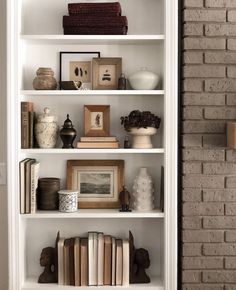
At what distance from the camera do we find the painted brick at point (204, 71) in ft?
8.82

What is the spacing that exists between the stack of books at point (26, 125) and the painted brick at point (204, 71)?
854mm

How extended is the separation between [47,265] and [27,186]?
1.53 feet

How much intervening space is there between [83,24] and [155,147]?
781 mm

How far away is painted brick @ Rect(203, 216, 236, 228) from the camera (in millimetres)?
2729

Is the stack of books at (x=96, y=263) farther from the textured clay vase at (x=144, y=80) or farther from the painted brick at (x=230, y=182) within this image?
the textured clay vase at (x=144, y=80)

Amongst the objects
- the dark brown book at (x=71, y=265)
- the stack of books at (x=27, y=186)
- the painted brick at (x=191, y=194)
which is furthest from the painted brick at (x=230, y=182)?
the stack of books at (x=27, y=186)

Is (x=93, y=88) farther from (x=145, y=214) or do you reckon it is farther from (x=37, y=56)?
(x=145, y=214)

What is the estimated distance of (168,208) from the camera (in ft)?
8.88

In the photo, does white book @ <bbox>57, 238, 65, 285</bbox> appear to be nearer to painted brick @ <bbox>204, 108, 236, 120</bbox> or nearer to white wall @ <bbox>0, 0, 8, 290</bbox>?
white wall @ <bbox>0, 0, 8, 290</bbox>

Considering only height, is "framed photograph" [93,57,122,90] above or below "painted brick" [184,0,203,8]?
below

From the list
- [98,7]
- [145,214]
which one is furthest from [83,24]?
[145,214]

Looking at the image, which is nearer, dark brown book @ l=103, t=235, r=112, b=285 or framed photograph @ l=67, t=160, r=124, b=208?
dark brown book @ l=103, t=235, r=112, b=285

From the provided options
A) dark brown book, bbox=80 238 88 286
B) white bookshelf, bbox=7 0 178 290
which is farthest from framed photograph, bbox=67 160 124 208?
dark brown book, bbox=80 238 88 286

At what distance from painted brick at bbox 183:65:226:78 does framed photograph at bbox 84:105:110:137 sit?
19.3 inches
